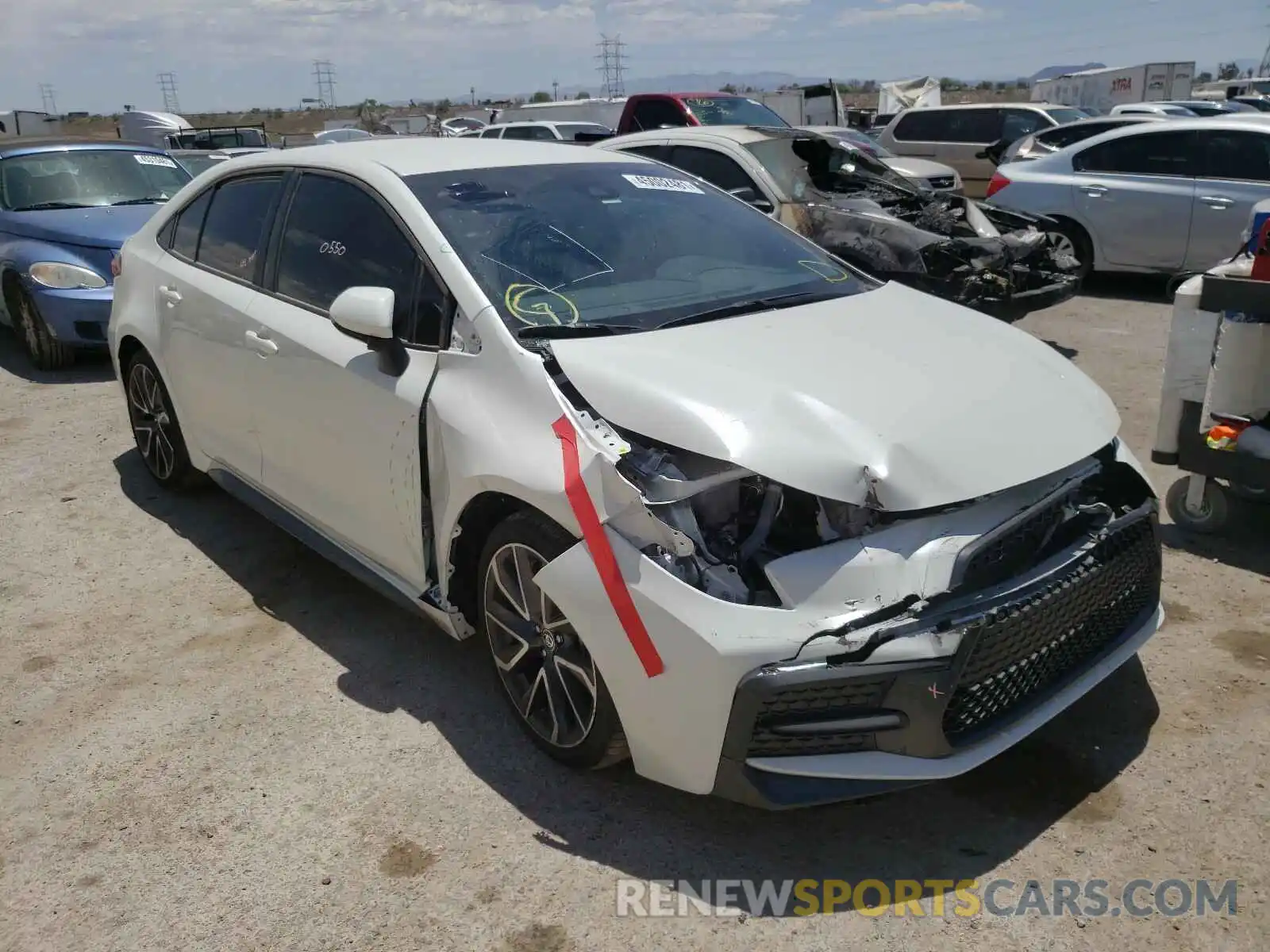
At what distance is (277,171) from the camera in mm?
4312

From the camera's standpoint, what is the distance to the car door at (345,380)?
3406mm

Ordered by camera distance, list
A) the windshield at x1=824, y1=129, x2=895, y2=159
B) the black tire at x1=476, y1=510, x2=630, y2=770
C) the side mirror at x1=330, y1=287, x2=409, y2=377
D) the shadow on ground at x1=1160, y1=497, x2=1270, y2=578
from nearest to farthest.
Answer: the black tire at x1=476, y1=510, x2=630, y2=770 → the side mirror at x1=330, y1=287, x2=409, y2=377 → the shadow on ground at x1=1160, y1=497, x2=1270, y2=578 → the windshield at x1=824, y1=129, x2=895, y2=159

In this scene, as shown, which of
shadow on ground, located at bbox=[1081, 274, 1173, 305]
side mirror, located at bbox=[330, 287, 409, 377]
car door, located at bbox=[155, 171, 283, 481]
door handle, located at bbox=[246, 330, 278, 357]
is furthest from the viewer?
shadow on ground, located at bbox=[1081, 274, 1173, 305]

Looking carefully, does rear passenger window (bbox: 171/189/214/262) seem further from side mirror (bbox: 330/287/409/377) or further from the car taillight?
the car taillight

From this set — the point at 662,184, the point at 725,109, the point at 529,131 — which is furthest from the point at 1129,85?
the point at 662,184

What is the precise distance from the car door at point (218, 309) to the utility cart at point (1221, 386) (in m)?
3.84

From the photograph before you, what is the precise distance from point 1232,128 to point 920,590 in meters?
8.83

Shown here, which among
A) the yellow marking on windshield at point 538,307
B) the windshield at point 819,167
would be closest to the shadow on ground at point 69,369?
the windshield at point 819,167

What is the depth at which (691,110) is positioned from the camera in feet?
42.8

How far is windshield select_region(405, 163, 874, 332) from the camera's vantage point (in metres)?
3.34

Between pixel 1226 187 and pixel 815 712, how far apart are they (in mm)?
8863

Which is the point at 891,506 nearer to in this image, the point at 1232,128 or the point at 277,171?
the point at 277,171

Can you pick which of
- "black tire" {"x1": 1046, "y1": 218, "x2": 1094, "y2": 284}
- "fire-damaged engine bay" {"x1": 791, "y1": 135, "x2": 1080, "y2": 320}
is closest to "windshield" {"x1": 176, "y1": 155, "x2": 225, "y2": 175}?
"fire-damaged engine bay" {"x1": 791, "y1": 135, "x2": 1080, "y2": 320}

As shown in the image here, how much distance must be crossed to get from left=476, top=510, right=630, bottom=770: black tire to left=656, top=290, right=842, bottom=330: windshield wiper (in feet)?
2.61
